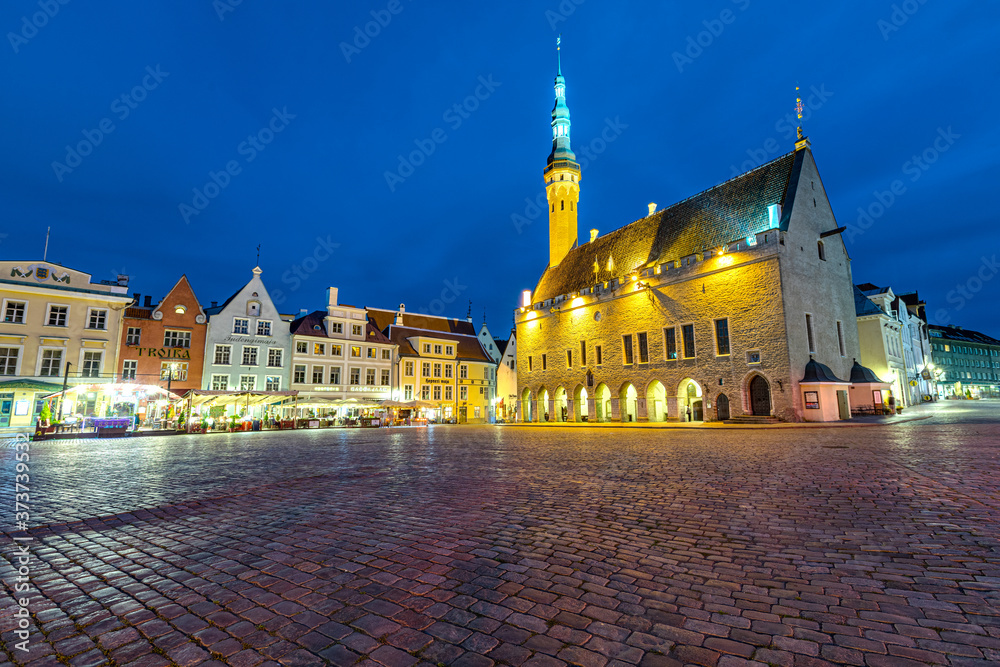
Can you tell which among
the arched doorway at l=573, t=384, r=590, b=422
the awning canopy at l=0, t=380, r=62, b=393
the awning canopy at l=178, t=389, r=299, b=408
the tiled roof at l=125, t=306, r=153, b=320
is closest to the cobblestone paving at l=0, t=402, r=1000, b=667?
the awning canopy at l=178, t=389, r=299, b=408

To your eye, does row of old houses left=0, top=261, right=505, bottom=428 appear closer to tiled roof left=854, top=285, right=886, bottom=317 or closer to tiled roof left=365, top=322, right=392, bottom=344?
tiled roof left=365, top=322, right=392, bottom=344

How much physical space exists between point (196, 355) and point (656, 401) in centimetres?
3534

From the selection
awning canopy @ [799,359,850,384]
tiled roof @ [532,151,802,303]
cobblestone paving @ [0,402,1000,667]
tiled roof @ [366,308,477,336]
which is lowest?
cobblestone paving @ [0,402,1000,667]

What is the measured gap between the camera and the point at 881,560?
3.88 meters

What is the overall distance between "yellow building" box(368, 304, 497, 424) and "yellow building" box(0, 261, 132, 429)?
21216 mm

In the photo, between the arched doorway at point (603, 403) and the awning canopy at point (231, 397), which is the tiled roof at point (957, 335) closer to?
the arched doorway at point (603, 403)

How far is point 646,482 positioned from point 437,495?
11.2ft

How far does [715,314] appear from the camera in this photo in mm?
32188

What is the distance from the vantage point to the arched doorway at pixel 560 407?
4378cm

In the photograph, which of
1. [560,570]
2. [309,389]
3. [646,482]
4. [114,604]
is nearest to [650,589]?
[560,570]

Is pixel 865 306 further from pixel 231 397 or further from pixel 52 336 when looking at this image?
pixel 52 336

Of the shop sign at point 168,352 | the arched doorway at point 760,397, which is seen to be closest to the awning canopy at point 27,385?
the shop sign at point 168,352

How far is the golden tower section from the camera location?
52.1 metres

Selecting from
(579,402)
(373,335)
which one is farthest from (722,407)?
(373,335)
